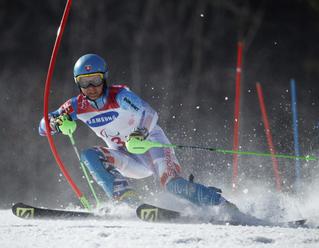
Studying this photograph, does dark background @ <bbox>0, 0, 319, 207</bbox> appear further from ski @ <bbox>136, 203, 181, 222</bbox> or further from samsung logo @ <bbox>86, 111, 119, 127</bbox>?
ski @ <bbox>136, 203, 181, 222</bbox>

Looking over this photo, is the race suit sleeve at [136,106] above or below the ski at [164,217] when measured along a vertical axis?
above

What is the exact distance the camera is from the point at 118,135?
6.43m

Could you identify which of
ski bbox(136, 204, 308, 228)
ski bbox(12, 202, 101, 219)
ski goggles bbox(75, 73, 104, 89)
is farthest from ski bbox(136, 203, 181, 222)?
ski goggles bbox(75, 73, 104, 89)

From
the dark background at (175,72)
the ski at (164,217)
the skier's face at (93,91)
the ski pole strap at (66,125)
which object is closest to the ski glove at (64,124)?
the ski pole strap at (66,125)

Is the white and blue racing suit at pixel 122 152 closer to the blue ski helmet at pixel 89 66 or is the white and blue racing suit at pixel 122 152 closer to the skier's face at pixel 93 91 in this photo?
the skier's face at pixel 93 91

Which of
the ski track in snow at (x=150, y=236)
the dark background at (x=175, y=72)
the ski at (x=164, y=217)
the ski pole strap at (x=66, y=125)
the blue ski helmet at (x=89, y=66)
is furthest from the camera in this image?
the dark background at (x=175, y=72)

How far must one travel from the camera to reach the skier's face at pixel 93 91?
20.1 feet

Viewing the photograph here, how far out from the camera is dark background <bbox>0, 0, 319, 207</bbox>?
1213 centimetres

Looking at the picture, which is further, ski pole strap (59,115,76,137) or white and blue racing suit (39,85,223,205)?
→ ski pole strap (59,115,76,137)

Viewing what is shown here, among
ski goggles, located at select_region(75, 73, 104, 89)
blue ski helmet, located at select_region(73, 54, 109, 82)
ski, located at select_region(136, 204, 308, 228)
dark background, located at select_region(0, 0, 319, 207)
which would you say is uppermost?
dark background, located at select_region(0, 0, 319, 207)

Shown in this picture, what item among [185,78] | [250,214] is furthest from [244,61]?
[250,214]

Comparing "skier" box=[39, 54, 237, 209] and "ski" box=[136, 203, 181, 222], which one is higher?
"skier" box=[39, 54, 237, 209]

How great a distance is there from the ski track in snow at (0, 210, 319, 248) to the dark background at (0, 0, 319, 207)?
4.79 metres

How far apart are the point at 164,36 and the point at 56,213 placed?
10325 mm
